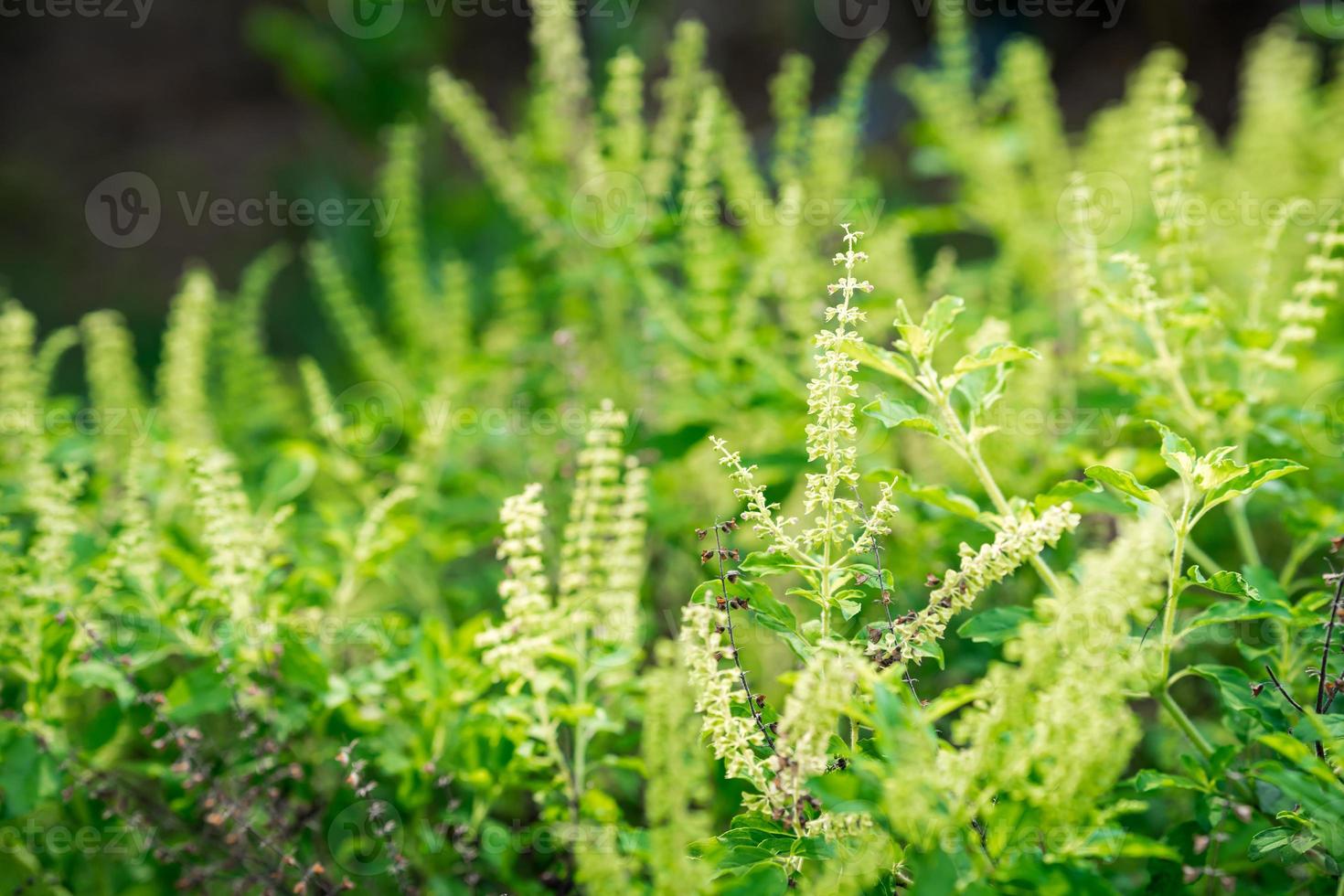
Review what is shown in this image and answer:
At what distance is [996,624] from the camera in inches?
55.3

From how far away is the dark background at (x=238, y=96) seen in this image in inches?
282

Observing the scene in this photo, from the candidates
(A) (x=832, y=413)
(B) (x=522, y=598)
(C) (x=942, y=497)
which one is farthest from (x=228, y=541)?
(C) (x=942, y=497)

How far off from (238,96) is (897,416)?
10.4m

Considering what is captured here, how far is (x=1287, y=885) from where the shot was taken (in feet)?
5.47

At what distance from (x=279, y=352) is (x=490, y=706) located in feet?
17.8
